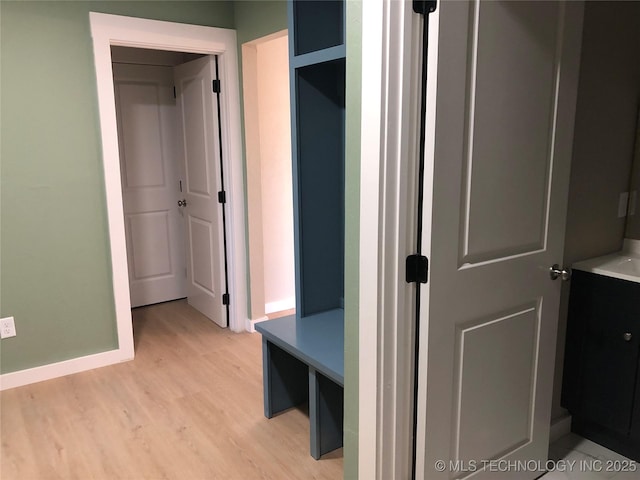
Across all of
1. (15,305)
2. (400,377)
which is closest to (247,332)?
(15,305)

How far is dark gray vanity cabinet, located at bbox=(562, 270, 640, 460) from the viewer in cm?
210

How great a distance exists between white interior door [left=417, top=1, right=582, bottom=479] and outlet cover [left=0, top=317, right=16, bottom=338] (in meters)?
2.42

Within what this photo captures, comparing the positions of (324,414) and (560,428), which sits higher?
(324,414)

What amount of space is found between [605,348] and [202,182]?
280 cm

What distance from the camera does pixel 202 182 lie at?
3.83m

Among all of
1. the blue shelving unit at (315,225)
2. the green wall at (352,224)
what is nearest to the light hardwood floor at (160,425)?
the blue shelving unit at (315,225)

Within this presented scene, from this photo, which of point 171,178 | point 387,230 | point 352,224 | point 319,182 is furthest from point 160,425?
point 171,178

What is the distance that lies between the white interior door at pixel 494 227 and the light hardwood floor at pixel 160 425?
740 millimetres

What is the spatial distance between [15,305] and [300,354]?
181cm

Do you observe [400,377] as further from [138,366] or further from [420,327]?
[138,366]

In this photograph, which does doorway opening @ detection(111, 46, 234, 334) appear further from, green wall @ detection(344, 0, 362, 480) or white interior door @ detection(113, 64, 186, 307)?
green wall @ detection(344, 0, 362, 480)

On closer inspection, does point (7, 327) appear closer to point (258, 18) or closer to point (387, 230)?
point (258, 18)

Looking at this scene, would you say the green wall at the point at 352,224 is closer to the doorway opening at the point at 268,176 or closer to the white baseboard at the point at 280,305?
the doorway opening at the point at 268,176

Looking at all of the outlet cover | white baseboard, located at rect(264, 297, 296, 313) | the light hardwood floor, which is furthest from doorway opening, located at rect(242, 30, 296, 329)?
the outlet cover
